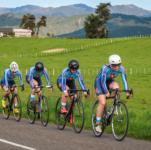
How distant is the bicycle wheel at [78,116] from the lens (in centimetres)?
1409

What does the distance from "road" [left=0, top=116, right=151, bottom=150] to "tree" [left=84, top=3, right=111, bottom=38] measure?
15452 cm

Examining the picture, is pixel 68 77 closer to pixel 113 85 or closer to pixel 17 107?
pixel 113 85

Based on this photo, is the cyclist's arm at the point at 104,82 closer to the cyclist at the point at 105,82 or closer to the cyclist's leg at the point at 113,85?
Result: the cyclist at the point at 105,82

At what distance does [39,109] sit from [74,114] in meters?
2.30

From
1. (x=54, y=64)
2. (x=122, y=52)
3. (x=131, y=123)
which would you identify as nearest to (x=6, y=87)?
(x=131, y=123)

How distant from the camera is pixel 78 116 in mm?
14258

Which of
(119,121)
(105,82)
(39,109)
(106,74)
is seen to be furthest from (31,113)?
(119,121)

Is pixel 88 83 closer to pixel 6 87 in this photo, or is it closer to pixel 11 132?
pixel 6 87

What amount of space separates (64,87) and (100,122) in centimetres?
198

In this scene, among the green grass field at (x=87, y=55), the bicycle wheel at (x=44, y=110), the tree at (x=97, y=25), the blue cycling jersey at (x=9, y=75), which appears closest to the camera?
the bicycle wheel at (x=44, y=110)

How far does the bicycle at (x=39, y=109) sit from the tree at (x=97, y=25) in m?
151

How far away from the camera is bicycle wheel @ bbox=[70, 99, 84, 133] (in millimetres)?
14094

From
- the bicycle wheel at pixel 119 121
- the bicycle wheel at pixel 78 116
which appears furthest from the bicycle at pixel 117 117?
the bicycle wheel at pixel 78 116

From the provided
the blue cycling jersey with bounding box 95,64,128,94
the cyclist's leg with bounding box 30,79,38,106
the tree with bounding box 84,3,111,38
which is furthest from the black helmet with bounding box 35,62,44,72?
the tree with bounding box 84,3,111,38
